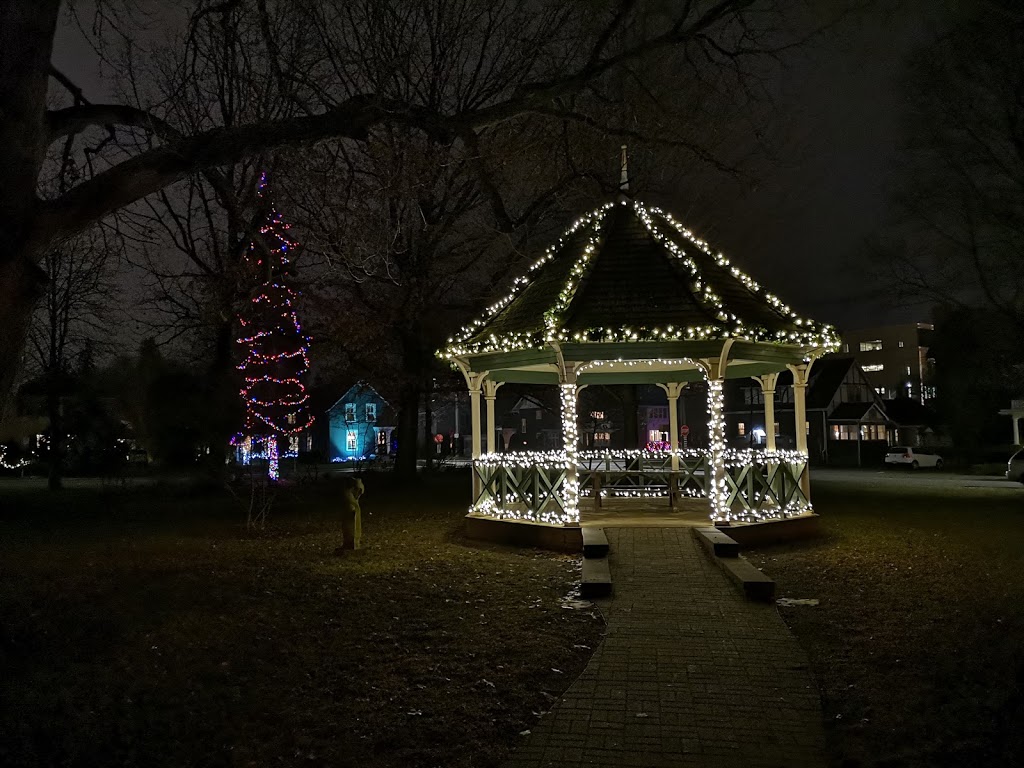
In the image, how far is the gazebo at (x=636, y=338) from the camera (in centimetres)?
1350

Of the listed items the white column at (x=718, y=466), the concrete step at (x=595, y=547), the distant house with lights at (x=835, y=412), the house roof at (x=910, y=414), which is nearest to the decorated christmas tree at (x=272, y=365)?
the white column at (x=718, y=466)

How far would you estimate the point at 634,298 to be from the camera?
14047 mm

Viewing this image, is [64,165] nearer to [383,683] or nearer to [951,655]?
[383,683]

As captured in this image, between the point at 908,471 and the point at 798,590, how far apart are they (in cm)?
3738

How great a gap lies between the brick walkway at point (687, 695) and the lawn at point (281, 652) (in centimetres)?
29

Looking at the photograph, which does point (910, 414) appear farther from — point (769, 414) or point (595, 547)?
point (595, 547)

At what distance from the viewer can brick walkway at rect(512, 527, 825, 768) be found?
483 cm

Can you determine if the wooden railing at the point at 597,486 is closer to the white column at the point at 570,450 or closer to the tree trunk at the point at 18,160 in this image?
the white column at the point at 570,450

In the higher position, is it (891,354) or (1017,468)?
(891,354)

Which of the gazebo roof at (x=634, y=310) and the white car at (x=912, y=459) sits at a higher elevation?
the gazebo roof at (x=634, y=310)

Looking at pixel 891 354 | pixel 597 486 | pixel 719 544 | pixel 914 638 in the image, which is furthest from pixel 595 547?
pixel 891 354

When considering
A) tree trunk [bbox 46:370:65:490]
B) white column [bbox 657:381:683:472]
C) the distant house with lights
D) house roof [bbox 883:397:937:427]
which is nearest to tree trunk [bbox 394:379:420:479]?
white column [bbox 657:381:683:472]

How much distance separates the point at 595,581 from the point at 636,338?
5.10 metres

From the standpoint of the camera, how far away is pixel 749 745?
494cm
